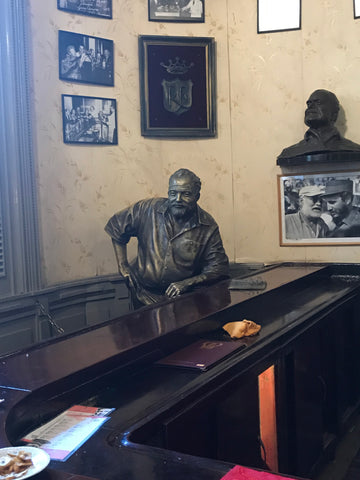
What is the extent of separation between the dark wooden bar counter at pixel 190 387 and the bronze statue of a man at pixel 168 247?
0.51m

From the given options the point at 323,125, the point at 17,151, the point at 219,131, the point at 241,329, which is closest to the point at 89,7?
the point at 17,151

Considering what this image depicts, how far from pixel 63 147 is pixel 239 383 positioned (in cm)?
327

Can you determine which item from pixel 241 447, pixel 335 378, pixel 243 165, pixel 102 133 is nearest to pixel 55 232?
pixel 102 133

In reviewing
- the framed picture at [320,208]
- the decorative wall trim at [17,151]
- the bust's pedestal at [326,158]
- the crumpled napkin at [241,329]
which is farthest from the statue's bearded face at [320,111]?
the crumpled napkin at [241,329]

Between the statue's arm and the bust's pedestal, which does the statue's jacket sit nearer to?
the statue's arm

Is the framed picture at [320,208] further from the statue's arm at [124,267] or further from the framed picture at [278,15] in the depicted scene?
the statue's arm at [124,267]

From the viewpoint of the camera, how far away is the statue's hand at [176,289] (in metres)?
3.79

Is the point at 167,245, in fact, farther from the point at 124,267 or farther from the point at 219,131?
the point at 219,131

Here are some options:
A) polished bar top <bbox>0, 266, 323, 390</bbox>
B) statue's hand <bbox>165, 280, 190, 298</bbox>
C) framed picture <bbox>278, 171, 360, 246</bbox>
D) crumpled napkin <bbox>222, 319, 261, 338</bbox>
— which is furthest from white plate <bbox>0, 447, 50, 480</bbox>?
framed picture <bbox>278, 171, 360, 246</bbox>

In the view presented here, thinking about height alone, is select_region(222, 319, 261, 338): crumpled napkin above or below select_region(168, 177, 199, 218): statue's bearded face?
below

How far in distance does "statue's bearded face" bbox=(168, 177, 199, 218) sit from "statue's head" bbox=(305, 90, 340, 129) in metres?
1.72

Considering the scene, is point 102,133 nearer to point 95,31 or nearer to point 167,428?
point 95,31

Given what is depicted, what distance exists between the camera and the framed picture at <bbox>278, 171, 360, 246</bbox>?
537 centimetres

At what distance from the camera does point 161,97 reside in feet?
18.2
